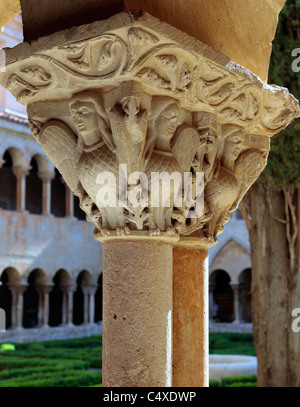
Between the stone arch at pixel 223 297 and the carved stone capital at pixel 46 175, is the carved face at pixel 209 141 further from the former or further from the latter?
the stone arch at pixel 223 297

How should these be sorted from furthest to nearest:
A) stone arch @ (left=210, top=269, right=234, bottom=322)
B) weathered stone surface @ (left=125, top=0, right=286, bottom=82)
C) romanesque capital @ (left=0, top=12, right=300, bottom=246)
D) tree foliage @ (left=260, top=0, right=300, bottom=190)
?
1. stone arch @ (left=210, top=269, right=234, bottom=322)
2. tree foliage @ (left=260, top=0, right=300, bottom=190)
3. weathered stone surface @ (left=125, top=0, right=286, bottom=82)
4. romanesque capital @ (left=0, top=12, right=300, bottom=246)

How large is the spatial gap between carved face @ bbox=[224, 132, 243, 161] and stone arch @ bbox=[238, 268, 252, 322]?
62.5ft

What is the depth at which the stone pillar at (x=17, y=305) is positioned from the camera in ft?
57.1

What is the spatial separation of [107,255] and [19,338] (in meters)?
15.5

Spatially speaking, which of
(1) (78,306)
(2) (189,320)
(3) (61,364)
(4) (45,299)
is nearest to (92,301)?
(1) (78,306)

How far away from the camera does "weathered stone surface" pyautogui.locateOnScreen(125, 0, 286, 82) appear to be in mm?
2166

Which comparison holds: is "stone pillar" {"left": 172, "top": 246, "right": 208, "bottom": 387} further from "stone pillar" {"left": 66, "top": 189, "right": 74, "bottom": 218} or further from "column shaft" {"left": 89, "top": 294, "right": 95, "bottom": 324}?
"column shaft" {"left": 89, "top": 294, "right": 95, "bottom": 324}

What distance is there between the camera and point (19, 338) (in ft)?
56.0

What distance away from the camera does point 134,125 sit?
6.98ft

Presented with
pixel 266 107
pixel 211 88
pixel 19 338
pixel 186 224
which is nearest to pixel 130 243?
pixel 186 224

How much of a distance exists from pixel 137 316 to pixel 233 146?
86 centimetres

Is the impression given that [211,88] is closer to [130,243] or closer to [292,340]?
[130,243]

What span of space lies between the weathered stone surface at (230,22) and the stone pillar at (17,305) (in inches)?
617

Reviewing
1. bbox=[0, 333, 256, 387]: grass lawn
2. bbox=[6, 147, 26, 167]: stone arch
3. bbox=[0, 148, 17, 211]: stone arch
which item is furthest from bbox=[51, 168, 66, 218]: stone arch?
bbox=[0, 333, 256, 387]: grass lawn
